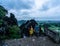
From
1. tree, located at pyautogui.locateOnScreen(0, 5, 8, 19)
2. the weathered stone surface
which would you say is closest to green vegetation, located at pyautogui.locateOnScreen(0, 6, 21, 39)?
tree, located at pyautogui.locateOnScreen(0, 5, 8, 19)

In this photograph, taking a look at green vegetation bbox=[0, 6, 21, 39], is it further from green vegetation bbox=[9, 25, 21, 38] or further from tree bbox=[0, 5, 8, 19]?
tree bbox=[0, 5, 8, 19]

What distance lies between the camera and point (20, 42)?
17484 mm

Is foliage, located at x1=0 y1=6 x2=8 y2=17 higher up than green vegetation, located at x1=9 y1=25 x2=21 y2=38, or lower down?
higher up

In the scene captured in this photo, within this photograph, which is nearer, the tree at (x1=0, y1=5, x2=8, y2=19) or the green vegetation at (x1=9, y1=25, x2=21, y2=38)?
the green vegetation at (x1=9, y1=25, x2=21, y2=38)

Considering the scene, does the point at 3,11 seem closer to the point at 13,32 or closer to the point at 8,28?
the point at 8,28

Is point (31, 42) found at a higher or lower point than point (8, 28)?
lower

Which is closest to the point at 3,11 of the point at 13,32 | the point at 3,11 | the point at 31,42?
the point at 3,11

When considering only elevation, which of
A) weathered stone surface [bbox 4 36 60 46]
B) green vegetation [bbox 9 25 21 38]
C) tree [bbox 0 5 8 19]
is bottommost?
weathered stone surface [bbox 4 36 60 46]

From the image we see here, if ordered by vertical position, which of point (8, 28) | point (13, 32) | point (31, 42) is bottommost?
point (31, 42)

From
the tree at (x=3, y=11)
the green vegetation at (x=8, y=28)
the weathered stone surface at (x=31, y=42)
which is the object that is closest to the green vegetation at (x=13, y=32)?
the green vegetation at (x=8, y=28)

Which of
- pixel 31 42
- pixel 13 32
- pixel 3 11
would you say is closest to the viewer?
pixel 31 42

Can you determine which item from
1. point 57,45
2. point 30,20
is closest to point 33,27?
point 30,20

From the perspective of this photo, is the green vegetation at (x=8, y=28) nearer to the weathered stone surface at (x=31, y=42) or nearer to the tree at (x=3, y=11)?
the tree at (x=3, y=11)

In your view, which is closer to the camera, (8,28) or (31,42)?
(31,42)
